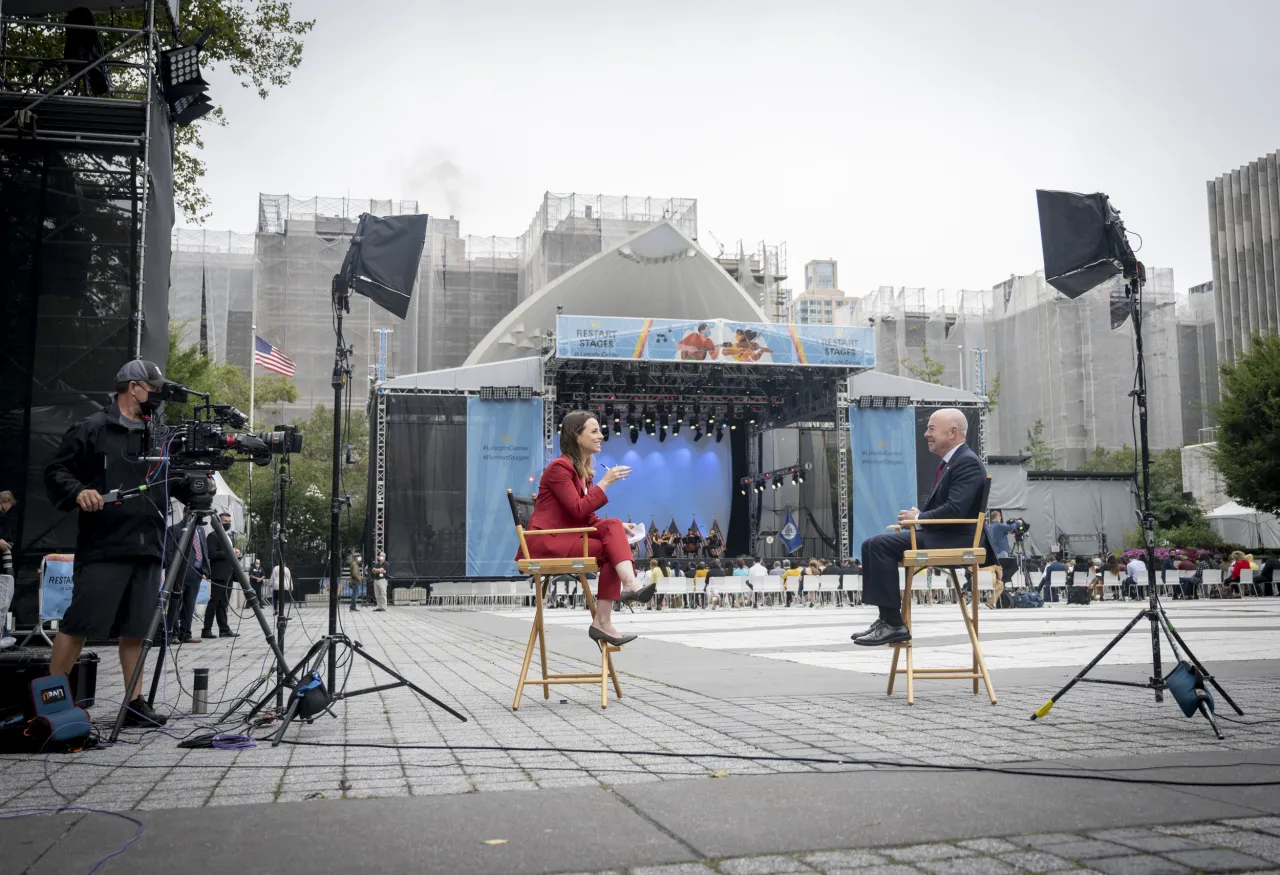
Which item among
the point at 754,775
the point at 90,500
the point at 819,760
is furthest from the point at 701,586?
the point at 754,775

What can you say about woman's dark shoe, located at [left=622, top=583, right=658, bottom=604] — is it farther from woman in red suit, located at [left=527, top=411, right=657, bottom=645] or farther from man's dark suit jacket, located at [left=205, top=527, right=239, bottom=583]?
man's dark suit jacket, located at [left=205, top=527, right=239, bottom=583]

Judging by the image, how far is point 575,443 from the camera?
5.06 metres

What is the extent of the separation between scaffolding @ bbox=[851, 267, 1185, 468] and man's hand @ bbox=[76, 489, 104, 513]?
40.0m

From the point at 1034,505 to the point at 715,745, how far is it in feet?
110

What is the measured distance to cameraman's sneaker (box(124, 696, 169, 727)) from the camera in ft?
14.0

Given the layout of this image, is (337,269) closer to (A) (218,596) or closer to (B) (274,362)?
(B) (274,362)

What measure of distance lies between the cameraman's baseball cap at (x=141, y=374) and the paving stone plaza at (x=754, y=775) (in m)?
1.52

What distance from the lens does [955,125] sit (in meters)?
9.41

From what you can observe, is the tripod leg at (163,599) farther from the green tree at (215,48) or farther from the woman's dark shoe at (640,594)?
the green tree at (215,48)

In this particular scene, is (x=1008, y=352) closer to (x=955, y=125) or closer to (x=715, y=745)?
(x=955, y=125)

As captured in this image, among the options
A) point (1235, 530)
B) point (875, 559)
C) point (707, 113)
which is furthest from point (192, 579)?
point (1235, 530)

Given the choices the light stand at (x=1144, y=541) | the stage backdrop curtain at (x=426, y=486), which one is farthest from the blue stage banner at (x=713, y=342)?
the light stand at (x=1144, y=541)

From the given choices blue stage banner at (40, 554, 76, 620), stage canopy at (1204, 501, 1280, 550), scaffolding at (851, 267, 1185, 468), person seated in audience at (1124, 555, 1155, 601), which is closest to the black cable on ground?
blue stage banner at (40, 554, 76, 620)

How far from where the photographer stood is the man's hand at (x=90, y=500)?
13.1 ft
